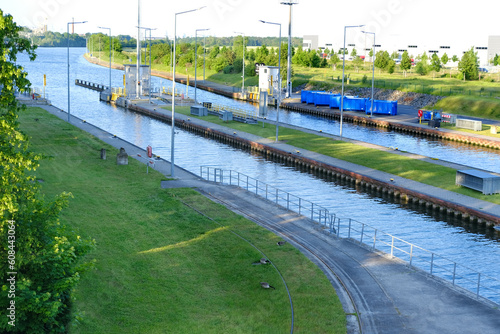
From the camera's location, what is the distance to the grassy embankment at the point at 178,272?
2009cm

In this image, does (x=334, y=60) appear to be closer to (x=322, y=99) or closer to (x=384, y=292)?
(x=322, y=99)

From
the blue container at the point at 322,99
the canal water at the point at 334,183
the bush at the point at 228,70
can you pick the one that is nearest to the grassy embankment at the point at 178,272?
the canal water at the point at 334,183

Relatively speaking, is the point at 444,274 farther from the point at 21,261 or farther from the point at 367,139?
the point at 367,139

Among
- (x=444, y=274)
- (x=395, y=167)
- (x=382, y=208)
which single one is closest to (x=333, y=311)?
(x=444, y=274)

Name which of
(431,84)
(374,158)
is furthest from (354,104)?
(374,158)

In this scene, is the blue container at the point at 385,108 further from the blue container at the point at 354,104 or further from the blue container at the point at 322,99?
the blue container at the point at 322,99

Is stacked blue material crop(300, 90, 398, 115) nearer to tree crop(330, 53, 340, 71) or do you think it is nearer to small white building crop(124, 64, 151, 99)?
small white building crop(124, 64, 151, 99)

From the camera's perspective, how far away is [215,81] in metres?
144

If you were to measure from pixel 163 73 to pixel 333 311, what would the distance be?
500ft

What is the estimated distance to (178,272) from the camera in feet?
80.3

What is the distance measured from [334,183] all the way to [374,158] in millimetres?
6757

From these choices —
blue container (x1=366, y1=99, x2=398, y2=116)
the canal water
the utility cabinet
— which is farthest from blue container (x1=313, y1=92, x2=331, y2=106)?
the utility cabinet

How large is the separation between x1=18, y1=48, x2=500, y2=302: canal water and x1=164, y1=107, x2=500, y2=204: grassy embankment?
13.8ft

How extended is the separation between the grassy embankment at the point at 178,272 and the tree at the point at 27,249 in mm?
1092
